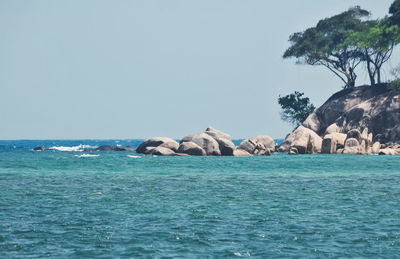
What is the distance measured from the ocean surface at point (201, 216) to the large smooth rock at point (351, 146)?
3221cm

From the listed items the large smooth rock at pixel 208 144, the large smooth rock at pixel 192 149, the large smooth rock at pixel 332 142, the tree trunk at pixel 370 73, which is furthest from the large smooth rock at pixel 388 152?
the large smooth rock at pixel 192 149

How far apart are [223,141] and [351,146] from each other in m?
13.3

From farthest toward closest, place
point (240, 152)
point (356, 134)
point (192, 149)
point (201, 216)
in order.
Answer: point (356, 134)
point (240, 152)
point (192, 149)
point (201, 216)

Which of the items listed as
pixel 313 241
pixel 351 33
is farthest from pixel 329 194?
pixel 351 33

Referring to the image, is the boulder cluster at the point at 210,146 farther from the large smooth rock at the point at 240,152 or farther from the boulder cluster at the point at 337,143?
the boulder cluster at the point at 337,143

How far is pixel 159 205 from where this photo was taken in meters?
27.1

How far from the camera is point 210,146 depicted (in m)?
73.7

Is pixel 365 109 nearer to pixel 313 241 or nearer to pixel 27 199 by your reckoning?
pixel 27 199

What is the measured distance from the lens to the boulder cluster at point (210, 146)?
241 feet

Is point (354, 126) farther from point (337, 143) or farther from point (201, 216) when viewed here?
point (201, 216)

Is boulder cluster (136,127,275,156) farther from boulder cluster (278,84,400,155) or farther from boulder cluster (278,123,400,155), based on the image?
boulder cluster (278,84,400,155)

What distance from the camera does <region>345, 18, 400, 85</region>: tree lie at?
3211 inches

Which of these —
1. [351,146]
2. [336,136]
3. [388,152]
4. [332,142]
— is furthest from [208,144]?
[388,152]

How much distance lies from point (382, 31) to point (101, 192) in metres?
57.8
